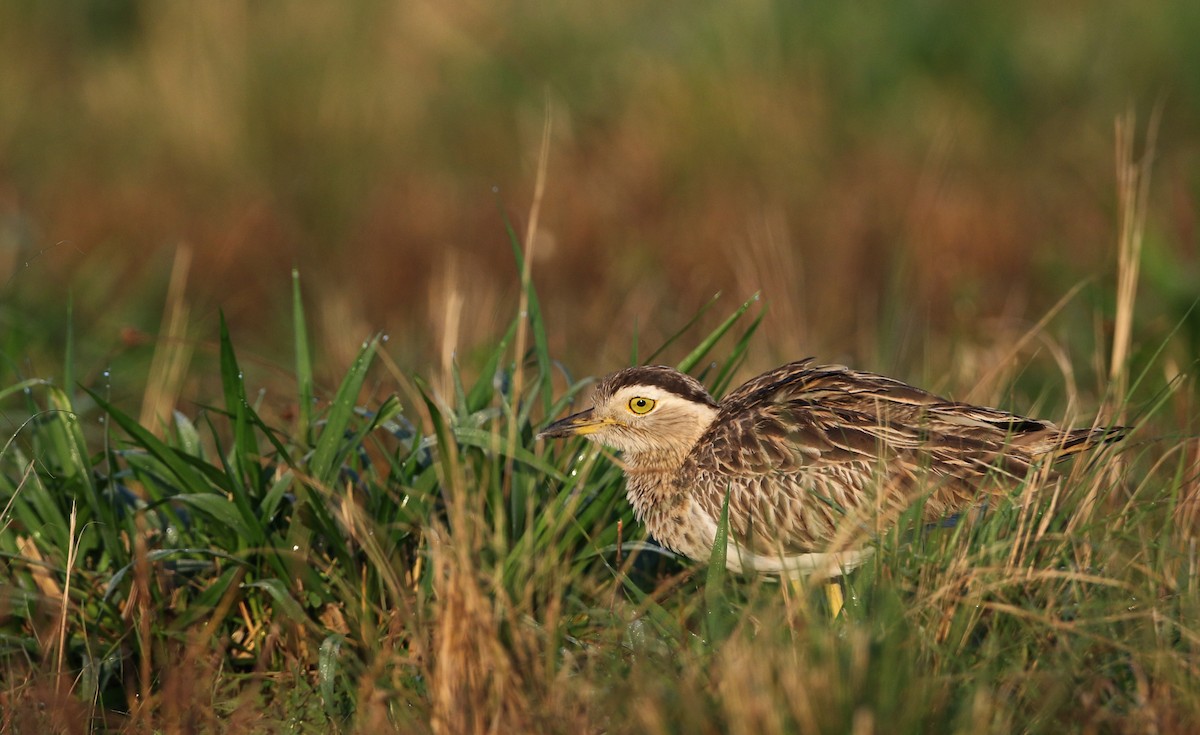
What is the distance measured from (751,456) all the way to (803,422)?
0.64 feet

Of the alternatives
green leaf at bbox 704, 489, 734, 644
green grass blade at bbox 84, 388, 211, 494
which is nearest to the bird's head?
green leaf at bbox 704, 489, 734, 644

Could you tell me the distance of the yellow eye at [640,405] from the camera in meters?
4.89

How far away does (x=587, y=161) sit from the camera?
429 inches

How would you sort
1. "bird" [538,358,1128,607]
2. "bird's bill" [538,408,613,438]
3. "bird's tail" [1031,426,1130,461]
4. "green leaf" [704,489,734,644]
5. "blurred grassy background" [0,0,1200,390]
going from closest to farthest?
1. "green leaf" [704,489,734,644]
2. "bird's tail" [1031,426,1130,461]
3. "bird" [538,358,1128,607]
4. "bird's bill" [538,408,613,438]
5. "blurred grassy background" [0,0,1200,390]

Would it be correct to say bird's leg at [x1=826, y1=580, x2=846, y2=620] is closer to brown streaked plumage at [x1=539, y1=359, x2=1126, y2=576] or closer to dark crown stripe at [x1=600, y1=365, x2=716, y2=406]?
brown streaked plumage at [x1=539, y1=359, x2=1126, y2=576]

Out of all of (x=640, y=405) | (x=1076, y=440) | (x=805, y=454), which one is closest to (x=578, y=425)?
(x=640, y=405)

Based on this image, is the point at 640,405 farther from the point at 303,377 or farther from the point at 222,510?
the point at 222,510

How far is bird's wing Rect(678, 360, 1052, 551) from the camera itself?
451 cm

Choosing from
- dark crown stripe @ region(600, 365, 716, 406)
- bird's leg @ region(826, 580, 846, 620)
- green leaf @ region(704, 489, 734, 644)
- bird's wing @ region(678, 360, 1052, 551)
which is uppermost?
dark crown stripe @ region(600, 365, 716, 406)

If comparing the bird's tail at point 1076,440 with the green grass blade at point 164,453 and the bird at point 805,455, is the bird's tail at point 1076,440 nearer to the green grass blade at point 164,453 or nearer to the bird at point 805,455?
the bird at point 805,455

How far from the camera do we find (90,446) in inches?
257

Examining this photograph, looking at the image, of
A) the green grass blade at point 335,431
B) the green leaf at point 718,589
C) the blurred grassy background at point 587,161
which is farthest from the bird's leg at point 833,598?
the blurred grassy background at point 587,161

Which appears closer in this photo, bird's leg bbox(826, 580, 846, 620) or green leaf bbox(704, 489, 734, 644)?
green leaf bbox(704, 489, 734, 644)

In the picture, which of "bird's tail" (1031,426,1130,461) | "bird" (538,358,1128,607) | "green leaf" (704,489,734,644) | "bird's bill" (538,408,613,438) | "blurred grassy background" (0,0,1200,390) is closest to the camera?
"green leaf" (704,489,734,644)
